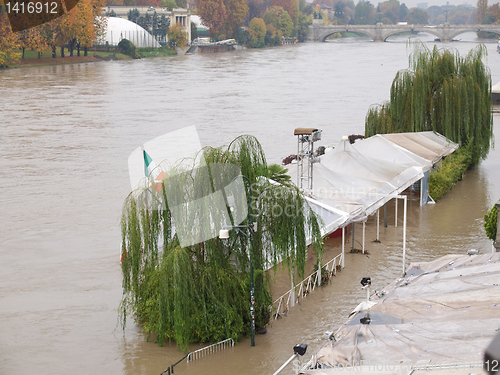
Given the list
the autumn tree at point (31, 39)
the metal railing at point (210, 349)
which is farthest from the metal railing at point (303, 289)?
the autumn tree at point (31, 39)

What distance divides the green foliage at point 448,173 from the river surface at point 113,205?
1.89 ft

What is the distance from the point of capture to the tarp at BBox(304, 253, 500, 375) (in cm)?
960

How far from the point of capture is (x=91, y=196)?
94.1 feet

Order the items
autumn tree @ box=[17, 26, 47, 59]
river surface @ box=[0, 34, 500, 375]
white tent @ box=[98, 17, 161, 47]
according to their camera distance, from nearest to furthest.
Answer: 1. river surface @ box=[0, 34, 500, 375]
2. autumn tree @ box=[17, 26, 47, 59]
3. white tent @ box=[98, 17, 161, 47]

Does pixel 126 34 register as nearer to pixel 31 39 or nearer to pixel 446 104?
pixel 31 39

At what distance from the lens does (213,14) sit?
128000mm

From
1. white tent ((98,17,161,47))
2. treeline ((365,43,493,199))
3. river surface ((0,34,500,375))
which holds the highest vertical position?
white tent ((98,17,161,47))

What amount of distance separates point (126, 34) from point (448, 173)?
85341mm

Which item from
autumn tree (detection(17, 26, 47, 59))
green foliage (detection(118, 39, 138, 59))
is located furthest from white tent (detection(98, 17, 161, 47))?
autumn tree (detection(17, 26, 47, 59))

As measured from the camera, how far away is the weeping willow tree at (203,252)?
13.1 m

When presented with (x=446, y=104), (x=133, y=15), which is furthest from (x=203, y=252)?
(x=133, y=15)

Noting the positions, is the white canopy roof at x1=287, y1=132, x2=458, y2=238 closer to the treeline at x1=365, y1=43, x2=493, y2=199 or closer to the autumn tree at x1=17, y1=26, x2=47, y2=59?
the treeline at x1=365, y1=43, x2=493, y2=199

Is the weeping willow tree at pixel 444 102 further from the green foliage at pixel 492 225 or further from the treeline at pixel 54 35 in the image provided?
the treeline at pixel 54 35

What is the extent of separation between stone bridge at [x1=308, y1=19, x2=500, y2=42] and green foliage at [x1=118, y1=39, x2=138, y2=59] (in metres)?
56.2
